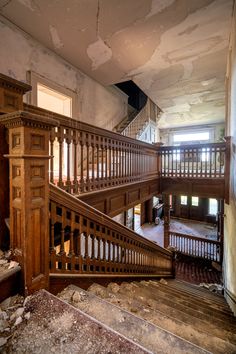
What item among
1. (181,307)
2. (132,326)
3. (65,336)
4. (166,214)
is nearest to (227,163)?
(166,214)

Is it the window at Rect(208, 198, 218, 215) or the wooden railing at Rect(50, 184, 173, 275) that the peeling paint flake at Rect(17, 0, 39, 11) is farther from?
the window at Rect(208, 198, 218, 215)

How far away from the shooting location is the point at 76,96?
4805mm

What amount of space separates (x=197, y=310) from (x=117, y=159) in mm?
2499

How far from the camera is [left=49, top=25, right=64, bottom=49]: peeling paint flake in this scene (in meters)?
Answer: 3.46

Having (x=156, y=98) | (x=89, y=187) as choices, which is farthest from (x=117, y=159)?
(x=156, y=98)

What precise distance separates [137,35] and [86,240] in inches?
162

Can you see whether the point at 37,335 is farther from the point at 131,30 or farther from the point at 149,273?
the point at 131,30

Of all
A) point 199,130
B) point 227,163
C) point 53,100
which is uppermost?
point 199,130

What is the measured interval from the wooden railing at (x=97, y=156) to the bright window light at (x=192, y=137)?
673cm

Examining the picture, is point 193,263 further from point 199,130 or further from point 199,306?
point 199,130

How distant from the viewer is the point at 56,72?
4191mm

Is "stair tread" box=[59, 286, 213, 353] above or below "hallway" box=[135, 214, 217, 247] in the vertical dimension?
above

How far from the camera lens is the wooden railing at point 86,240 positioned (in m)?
1.50

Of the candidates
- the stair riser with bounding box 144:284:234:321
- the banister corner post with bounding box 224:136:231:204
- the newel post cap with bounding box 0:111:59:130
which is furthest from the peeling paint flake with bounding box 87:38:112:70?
the stair riser with bounding box 144:284:234:321
